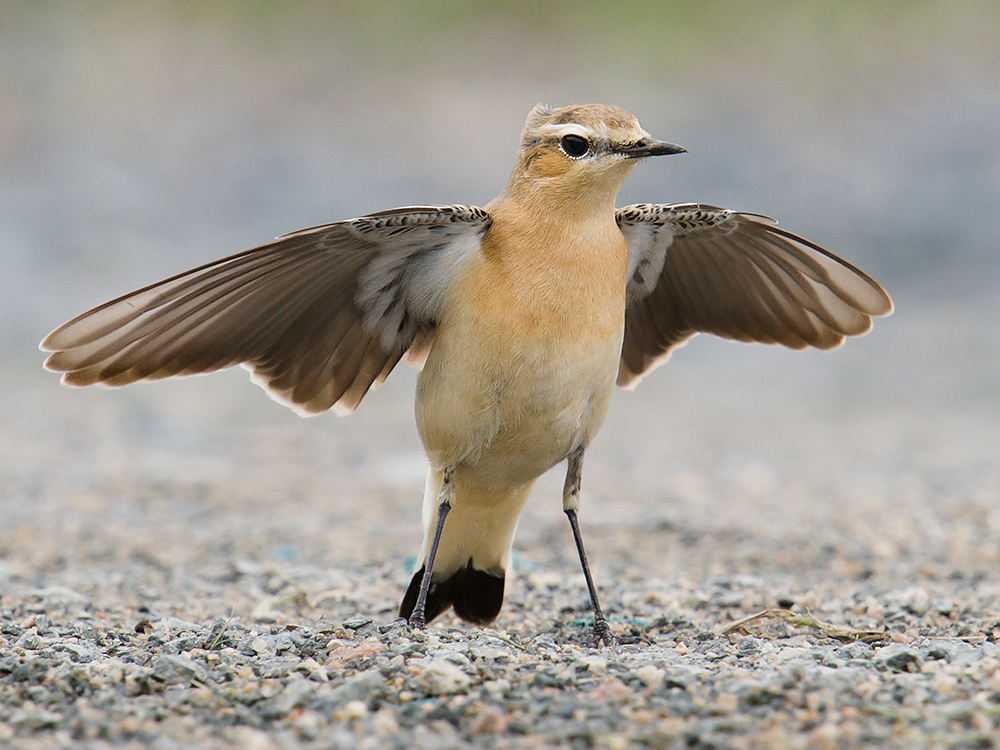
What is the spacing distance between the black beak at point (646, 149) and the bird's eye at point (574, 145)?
0.18 m

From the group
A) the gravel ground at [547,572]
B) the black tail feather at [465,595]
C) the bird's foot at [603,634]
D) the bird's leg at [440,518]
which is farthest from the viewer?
the black tail feather at [465,595]

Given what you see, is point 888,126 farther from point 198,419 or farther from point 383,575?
point 383,575

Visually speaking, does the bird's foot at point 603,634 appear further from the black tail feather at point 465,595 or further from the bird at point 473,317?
the black tail feather at point 465,595

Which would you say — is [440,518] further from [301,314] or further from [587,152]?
[587,152]

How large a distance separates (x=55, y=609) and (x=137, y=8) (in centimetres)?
1711

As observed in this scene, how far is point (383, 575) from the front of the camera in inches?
306

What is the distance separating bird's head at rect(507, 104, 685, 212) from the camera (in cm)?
591

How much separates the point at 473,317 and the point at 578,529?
49.3 inches

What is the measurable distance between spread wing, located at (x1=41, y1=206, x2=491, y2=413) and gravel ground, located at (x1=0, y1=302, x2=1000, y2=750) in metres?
1.20

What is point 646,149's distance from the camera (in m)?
5.84

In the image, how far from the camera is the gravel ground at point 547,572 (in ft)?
13.8

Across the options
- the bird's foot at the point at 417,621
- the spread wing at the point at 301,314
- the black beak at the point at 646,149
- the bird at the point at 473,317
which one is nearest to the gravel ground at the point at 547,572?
the bird's foot at the point at 417,621

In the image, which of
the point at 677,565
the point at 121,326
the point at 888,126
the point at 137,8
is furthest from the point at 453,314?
the point at 137,8

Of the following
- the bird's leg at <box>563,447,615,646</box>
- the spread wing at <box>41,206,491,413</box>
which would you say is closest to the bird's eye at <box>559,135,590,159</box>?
the spread wing at <box>41,206,491,413</box>
